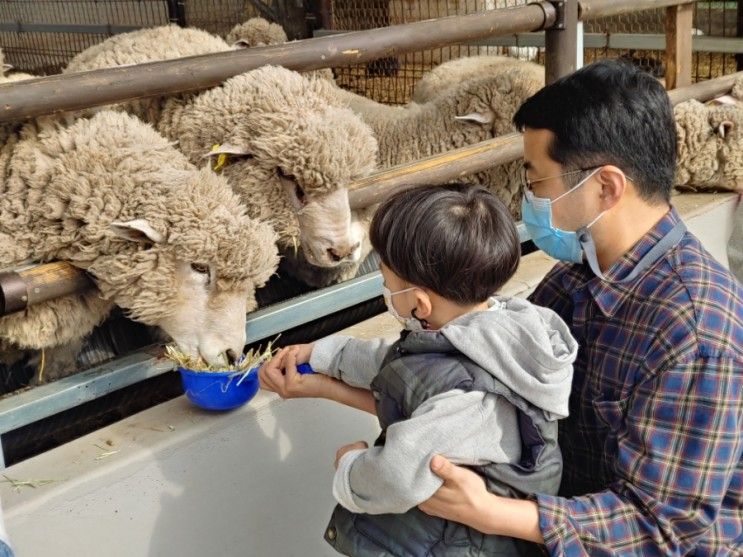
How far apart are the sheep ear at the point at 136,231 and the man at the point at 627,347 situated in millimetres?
1168

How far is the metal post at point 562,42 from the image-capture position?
4.34 metres

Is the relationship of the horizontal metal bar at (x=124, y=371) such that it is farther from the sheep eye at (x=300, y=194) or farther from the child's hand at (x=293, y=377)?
the child's hand at (x=293, y=377)

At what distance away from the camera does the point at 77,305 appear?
304cm

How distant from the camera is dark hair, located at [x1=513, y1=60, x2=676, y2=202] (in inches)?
79.5

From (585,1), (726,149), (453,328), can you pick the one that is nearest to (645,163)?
(453,328)

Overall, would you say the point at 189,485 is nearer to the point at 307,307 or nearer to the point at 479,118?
the point at 307,307

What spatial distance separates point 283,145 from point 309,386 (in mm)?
1379

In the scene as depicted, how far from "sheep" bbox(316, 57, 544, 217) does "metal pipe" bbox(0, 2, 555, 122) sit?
28.6 inches

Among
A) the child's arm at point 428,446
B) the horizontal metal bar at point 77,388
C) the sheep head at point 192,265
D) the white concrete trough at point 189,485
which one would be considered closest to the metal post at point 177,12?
the sheep head at point 192,265

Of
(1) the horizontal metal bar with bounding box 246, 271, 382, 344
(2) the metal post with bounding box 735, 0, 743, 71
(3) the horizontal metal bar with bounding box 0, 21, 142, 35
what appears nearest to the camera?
(1) the horizontal metal bar with bounding box 246, 271, 382, 344

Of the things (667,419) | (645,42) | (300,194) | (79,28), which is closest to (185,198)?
(300,194)

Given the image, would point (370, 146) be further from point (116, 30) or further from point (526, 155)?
point (116, 30)

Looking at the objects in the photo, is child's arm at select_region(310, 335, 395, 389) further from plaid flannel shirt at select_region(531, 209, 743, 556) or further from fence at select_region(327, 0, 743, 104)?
fence at select_region(327, 0, 743, 104)

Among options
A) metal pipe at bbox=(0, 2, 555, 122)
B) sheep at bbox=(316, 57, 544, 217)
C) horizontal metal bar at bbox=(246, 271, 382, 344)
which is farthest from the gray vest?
sheep at bbox=(316, 57, 544, 217)
